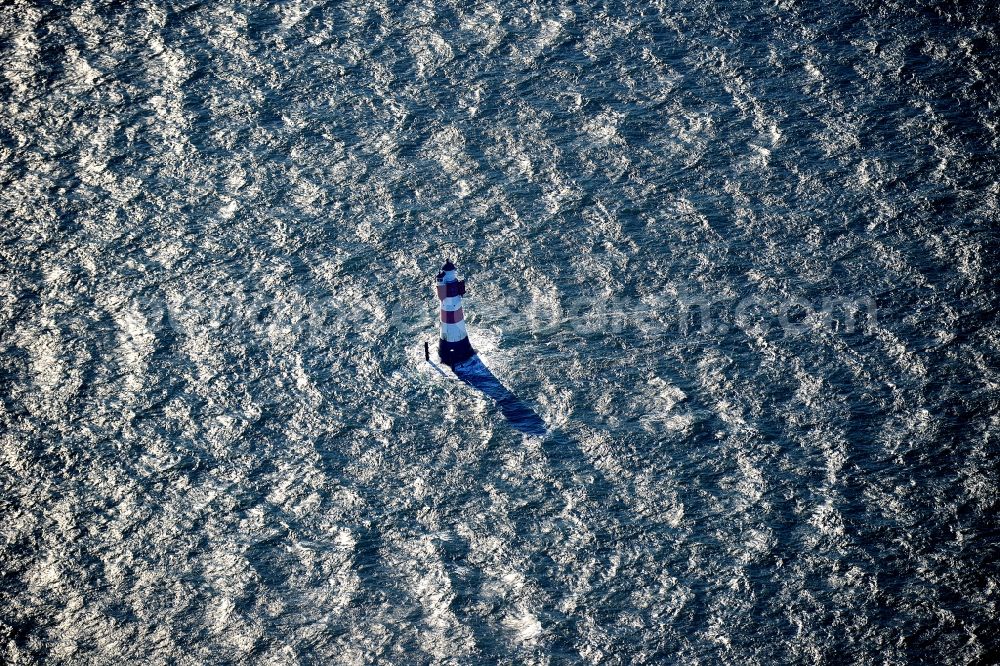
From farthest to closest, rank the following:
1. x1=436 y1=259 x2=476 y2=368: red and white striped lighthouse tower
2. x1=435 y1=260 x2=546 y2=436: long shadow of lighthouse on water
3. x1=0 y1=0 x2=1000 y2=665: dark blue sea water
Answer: x1=436 y1=259 x2=476 y2=368: red and white striped lighthouse tower → x1=435 y1=260 x2=546 y2=436: long shadow of lighthouse on water → x1=0 y1=0 x2=1000 y2=665: dark blue sea water

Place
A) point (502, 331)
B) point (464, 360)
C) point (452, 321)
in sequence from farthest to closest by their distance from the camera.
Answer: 1. point (502, 331)
2. point (464, 360)
3. point (452, 321)

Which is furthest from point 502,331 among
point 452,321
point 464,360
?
point 452,321

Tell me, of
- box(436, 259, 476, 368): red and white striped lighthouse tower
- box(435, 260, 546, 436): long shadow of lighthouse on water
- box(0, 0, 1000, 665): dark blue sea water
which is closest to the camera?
box(0, 0, 1000, 665): dark blue sea water

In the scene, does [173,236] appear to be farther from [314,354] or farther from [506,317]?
[506,317]

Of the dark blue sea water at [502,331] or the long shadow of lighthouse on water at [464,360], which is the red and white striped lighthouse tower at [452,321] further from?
the dark blue sea water at [502,331]

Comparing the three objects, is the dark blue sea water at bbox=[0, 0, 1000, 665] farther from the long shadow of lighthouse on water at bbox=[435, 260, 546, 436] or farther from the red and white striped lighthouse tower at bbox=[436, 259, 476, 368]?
the red and white striped lighthouse tower at bbox=[436, 259, 476, 368]

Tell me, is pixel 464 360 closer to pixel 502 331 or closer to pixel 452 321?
pixel 452 321

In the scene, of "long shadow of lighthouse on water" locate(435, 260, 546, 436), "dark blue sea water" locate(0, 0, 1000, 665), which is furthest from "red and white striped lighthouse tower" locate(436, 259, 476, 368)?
"dark blue sea water" locate(0, 0, 1000, 665)
